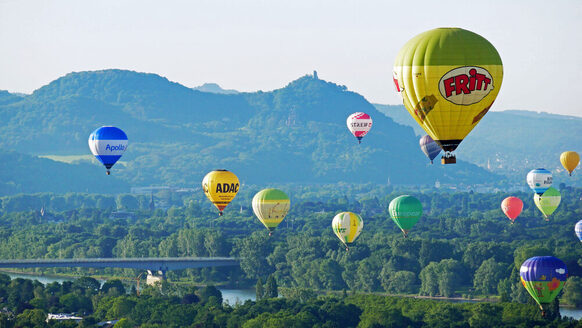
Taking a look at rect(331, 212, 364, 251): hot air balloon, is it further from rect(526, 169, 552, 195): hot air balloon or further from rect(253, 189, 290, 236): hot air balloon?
rect(526, 169, 552, 195): hot air balloon

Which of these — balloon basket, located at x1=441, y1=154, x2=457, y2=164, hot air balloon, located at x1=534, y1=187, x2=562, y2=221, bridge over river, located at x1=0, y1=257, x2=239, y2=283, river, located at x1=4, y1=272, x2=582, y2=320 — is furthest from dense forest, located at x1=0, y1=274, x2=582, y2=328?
bridge over river, located at x1=0, y1=257, x2=239, y2=283

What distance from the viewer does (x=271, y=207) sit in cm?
8731

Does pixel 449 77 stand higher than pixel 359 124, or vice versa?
pixel 359 124

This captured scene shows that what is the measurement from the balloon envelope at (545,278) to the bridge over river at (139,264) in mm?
50420

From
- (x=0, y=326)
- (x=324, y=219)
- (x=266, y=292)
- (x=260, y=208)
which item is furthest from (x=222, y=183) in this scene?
(x=324, y=219)

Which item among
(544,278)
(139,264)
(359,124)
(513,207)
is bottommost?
(139,264)

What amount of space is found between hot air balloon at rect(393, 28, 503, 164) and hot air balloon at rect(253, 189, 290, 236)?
40.6m

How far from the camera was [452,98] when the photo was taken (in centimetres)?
4628

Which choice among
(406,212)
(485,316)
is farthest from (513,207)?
(485,316)

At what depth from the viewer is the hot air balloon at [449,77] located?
4616cm

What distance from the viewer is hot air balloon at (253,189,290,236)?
8719 centimetres

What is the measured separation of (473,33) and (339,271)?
6280 centimetres

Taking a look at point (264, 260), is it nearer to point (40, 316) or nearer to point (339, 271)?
point (339, 271)

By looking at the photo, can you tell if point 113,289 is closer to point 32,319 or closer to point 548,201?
point 32,319
